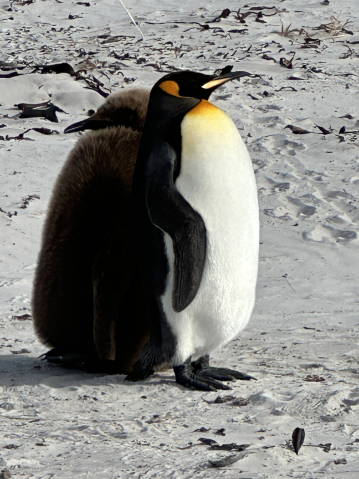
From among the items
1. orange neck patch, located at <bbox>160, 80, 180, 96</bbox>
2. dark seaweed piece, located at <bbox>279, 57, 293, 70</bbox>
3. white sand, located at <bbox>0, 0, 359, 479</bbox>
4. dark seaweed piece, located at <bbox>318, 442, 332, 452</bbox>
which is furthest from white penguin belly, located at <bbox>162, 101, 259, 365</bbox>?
dark seaweed piece, located at <bbox>279, 57, 293, 70</bbox>

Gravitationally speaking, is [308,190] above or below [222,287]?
below

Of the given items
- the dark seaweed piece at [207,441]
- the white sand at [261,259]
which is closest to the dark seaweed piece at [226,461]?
the white sand at [261,259]

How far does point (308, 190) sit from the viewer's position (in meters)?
6.28

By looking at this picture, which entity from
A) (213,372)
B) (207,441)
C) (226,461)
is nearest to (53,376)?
(213,372)

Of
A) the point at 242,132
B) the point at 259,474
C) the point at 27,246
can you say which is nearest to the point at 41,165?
the point at 27,246

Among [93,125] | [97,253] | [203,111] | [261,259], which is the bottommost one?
[261,259]

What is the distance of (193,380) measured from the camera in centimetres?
Answer: 320

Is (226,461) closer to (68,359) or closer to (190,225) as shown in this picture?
(190,225)

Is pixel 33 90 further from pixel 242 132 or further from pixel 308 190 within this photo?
pixel 308 190

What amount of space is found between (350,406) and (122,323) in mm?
995

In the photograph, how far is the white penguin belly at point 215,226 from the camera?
3.18 metres

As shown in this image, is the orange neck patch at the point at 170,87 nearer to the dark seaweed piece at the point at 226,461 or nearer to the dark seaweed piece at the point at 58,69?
the dark seaweed piece at the point at 226,461

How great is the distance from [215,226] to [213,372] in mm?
606

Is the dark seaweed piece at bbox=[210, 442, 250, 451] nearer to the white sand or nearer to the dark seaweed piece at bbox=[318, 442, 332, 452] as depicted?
the white sand
